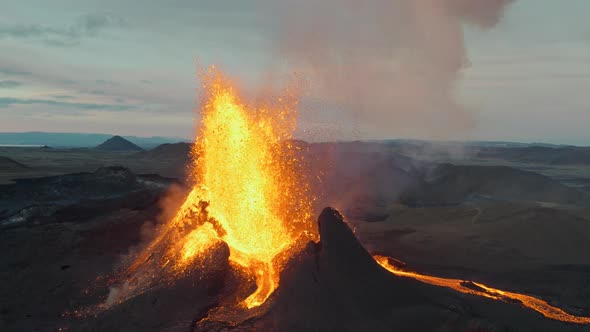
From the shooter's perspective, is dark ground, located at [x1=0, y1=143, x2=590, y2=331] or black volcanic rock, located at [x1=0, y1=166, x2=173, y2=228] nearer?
dark ground, located at [x1=0, y1=143, x2=590, y2=331]

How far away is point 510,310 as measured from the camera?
591 inches

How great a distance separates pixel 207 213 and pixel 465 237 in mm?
20446

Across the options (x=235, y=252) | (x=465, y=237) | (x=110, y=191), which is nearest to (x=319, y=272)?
(x=235, y=252)

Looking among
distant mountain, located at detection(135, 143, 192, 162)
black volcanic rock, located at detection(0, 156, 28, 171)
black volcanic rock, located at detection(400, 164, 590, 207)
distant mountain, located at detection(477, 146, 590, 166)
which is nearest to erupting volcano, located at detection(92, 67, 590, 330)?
black volcanic rock, located at detection(400, 164, 590, 207)

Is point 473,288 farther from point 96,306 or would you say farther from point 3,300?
point 3,300

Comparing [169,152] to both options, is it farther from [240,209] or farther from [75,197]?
[240,209]

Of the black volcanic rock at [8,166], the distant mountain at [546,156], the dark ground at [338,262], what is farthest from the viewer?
the distant mountain at [546,156]

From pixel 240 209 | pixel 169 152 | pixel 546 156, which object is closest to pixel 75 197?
pixel 240 209

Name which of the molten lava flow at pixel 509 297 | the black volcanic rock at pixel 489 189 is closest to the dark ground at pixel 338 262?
the black volcanic rock at pixel 489 189

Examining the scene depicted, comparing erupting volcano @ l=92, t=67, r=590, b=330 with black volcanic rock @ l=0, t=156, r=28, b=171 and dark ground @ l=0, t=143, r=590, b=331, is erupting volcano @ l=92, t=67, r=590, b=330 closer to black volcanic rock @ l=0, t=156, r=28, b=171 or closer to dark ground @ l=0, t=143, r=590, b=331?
dark ground @ l=0, t=143, r=590, b=331

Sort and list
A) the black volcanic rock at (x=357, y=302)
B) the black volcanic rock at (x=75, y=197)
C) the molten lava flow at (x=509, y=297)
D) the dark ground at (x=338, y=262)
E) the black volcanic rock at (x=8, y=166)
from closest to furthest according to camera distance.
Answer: the black volcanic rock at (x=357, y=302), the dark ground at (x=338, y=262), the molten lava flow at (x=509, y=297), the black volcanic rock at (x=75, y=197), the black volcanic rock at (x=8, y=166)

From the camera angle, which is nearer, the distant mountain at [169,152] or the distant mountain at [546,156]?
the distant mountain at [169,152]

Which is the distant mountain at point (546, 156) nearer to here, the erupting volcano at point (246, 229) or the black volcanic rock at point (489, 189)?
the black volcanic rock at point (489, 189)

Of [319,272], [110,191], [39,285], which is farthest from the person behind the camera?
[110,191]
